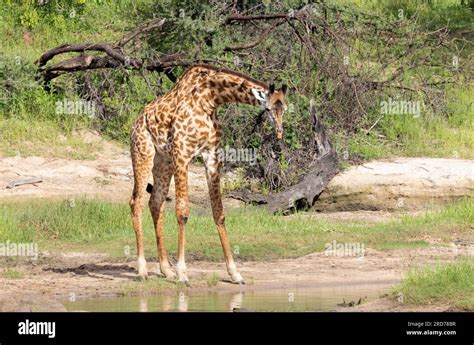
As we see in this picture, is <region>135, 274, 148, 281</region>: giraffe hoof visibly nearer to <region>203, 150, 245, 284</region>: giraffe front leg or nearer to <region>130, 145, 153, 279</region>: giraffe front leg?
<region>130, 145, 153, 279</region>: giraffe front leg

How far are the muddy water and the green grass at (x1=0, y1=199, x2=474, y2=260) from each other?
196 centimetres

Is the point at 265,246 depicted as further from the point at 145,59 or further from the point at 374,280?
the point at 145,59

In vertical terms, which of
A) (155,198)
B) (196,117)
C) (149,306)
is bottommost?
(149,306)

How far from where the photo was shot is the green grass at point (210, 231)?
1527 cm

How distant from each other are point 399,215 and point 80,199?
4596 millimetres

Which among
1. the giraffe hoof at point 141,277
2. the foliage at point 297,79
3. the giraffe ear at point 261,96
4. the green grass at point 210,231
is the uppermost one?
the foliage at point 297,79

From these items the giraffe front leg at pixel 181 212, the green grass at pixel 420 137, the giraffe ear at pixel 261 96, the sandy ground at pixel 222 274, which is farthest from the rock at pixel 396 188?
the giraffe ear at pixel 261 96

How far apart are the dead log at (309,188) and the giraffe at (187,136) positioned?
14.6ft

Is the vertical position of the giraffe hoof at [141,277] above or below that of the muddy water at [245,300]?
above

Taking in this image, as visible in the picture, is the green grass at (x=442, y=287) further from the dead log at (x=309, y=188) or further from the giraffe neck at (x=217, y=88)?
the dead log at (x=309, y=188)

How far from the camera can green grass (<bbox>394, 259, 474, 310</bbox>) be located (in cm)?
1135

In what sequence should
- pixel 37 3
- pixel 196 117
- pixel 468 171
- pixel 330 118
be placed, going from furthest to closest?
pixel 37 3 → pixel 330 118 → pixel 468 171 → pixel 196 117

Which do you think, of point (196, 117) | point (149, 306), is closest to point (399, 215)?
point (196, 117)
